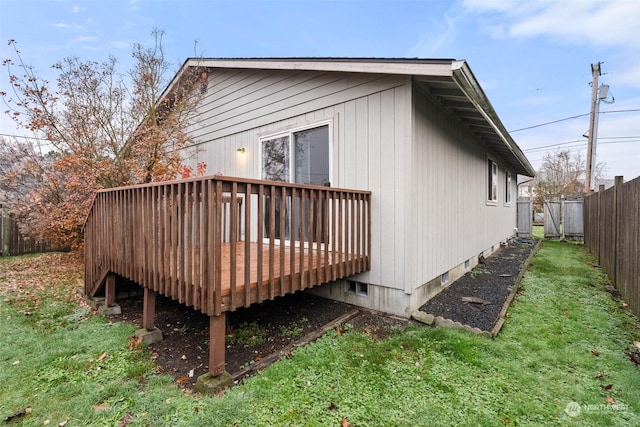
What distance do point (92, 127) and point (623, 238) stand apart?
32.6 ft

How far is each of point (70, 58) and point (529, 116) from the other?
25398 mm

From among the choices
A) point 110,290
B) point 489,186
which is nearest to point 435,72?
point 110,290

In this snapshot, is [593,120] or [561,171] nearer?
[593,120]

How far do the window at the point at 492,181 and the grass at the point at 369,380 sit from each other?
4.82 meters

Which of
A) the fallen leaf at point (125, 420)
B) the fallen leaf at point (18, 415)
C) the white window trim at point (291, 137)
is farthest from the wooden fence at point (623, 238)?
the fallen leaf at point (18, 415)

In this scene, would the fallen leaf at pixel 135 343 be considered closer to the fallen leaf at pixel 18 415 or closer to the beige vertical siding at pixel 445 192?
the fallen leaf at pixel 18 415

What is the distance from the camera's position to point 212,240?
2.43m

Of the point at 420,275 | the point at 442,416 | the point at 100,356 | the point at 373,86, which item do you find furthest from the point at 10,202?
the point at 442,416

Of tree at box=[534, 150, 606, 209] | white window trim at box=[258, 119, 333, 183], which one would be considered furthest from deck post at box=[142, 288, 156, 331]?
tree at box=[534, 150, 606, 209]

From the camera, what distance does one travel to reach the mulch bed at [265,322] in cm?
297

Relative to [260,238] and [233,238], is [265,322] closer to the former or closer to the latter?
[260,238]

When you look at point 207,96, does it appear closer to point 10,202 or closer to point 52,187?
point 52,187

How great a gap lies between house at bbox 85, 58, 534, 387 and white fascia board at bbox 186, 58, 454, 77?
0.05 ft

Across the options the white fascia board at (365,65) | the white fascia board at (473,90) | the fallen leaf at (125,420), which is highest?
the white fascia board at (365,65)
